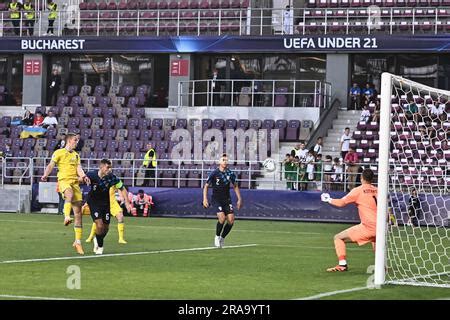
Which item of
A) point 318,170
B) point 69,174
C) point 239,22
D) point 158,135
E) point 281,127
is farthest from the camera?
point 239,22

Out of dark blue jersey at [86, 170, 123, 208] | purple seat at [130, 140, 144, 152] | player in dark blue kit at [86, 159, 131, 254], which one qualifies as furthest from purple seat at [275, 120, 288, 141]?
dark blue jersey at [86, 170, 123, 208]

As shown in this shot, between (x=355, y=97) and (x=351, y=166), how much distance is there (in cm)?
615

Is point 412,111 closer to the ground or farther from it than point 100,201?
farther from it

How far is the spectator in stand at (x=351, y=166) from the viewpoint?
36472 mm

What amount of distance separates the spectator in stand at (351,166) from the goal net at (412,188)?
2.61 metres


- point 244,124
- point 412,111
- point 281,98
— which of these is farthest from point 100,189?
point 281,98

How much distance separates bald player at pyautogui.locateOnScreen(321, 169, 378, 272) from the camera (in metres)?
17.3

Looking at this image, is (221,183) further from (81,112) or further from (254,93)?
(81,112)

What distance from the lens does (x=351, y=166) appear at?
37.4 meters

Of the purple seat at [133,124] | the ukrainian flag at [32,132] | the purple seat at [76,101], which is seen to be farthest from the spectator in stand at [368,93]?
the ukrainian flag at [32,132]

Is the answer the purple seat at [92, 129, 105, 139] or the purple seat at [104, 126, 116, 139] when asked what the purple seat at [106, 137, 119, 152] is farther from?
the purple seat at [92, 129, 105, 139]

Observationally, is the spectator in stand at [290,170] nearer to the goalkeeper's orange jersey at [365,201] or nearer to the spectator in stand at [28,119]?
the spectator in stand at [28,119]

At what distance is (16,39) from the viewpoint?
46.6 m

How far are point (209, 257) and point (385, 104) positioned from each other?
5476 millimetres
